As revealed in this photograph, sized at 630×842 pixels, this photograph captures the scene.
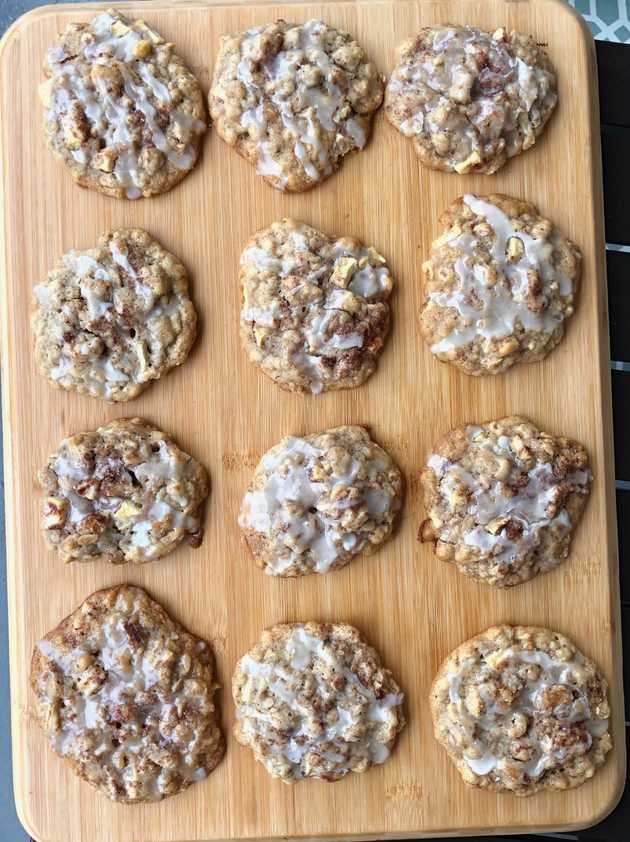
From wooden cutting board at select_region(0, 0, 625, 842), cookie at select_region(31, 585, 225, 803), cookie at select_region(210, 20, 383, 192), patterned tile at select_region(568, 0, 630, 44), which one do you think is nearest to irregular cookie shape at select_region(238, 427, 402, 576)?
wooden cutting board at select_region(0, 0, 625, 842)

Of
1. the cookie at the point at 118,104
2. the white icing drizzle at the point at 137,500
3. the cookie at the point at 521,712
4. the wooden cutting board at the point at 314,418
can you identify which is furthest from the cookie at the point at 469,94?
the cookie at the point at 521,712

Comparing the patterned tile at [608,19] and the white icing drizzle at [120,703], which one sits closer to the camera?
the white icing drizzle at [120,703]

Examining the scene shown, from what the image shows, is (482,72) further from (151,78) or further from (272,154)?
(151,78)

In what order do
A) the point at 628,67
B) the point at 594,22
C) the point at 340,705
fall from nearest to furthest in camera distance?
the point at 340,705 → the point at 628,67 → the point at 594,22

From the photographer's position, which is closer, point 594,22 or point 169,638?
point 169,638

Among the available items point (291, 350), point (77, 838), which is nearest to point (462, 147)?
point (291, 350)

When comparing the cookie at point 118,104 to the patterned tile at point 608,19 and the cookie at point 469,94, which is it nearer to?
the cookie at point 469,94

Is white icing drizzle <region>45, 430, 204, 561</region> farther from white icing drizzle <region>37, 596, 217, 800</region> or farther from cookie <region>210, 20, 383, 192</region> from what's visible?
cookie <region>210, 20, 383, 192</region>
